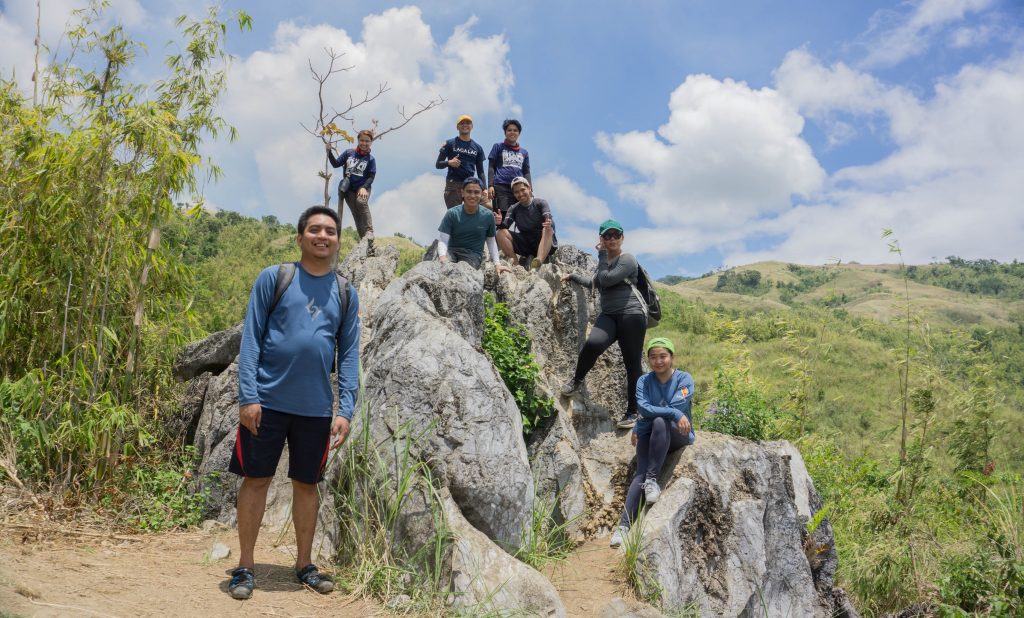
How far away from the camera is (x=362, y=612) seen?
10.8ft

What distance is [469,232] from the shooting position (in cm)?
705

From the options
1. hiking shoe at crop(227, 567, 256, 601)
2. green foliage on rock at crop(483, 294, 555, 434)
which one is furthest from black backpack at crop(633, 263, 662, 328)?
hiking shoe at crop(227, 567, 256, 601)

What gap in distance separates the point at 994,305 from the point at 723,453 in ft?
395

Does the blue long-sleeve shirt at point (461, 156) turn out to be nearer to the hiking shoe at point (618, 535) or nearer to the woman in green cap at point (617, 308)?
the woman in green cap at point (617, 308)

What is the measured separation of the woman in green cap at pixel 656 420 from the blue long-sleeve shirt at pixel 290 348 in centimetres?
284

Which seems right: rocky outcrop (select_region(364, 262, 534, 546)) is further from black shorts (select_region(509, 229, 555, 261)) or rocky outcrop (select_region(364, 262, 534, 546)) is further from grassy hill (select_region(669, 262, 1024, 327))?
grassy hill (select_region(669, 262, 1024, 327))

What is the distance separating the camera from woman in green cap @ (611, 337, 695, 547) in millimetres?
5289

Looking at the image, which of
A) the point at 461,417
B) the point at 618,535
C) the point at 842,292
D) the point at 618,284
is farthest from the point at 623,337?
the point at 842,292

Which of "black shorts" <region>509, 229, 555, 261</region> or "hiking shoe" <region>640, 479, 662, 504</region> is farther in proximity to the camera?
"black shorts" <region>509, 229, 555, 261</region>

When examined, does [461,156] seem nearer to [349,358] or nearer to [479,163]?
[479,163]

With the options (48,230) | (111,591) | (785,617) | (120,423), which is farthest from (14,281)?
(785,617)

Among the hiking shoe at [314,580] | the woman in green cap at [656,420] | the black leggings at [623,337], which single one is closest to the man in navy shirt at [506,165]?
the black leggings at [623,337]

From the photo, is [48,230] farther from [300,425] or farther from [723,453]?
[723,453]

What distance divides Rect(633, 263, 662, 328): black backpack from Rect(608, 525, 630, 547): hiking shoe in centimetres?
202
